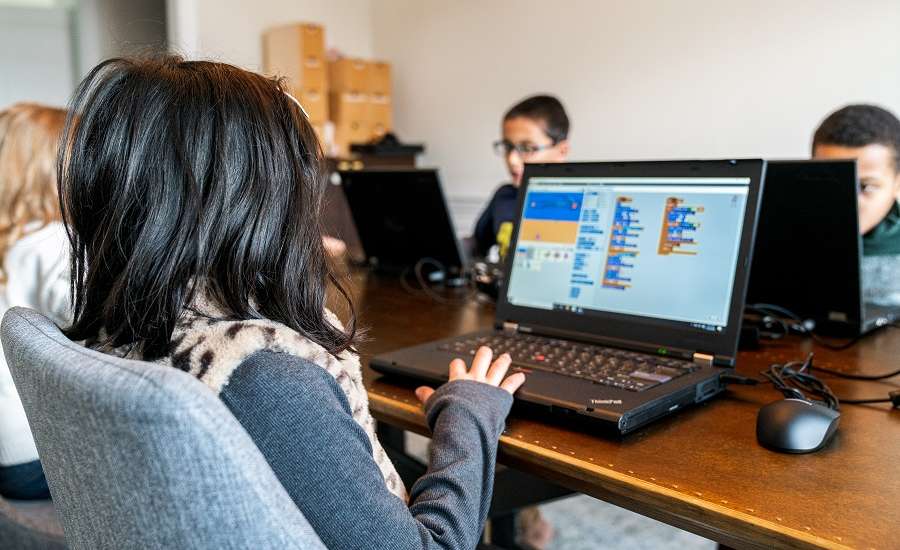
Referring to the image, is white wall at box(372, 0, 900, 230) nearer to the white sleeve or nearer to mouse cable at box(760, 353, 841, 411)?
mouse cable at box(760, 353, 841, 411)

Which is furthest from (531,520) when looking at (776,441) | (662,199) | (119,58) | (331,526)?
(119,58)

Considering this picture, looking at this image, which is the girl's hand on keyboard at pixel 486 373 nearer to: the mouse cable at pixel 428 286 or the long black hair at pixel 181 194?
the long black hair at pixel 181 194

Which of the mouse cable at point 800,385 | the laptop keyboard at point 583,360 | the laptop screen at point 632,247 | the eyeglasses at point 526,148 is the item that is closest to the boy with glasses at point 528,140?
the eyeglasses at point 526,148

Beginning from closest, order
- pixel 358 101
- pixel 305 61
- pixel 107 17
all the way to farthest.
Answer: pixel 305 61, pixel 358 101, pixel 107 17

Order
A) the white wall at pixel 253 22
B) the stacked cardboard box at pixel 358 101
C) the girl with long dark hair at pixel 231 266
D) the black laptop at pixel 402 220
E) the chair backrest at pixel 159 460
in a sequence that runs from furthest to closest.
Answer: the stacked cardboard box at pixel 358 101 < the white wall at pixel 253 22 < the black laptop at pixel 402 220 < the girl with long dark hair at pixel 231 266 < the chair backrest at pixel 159 460

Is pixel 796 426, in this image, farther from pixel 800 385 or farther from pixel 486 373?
pixel 486 373

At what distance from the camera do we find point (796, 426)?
2.56ft

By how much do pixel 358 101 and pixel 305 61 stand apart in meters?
0.42

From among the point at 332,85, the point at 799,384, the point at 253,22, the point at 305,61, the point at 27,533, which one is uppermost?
the point at 253,22

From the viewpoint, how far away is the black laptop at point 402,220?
190cm

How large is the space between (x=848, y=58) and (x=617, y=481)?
266cm

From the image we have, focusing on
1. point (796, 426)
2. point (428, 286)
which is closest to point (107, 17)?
point (428, 286)

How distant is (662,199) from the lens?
1.10 m

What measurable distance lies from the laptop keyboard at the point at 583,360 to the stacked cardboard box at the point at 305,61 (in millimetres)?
3221
